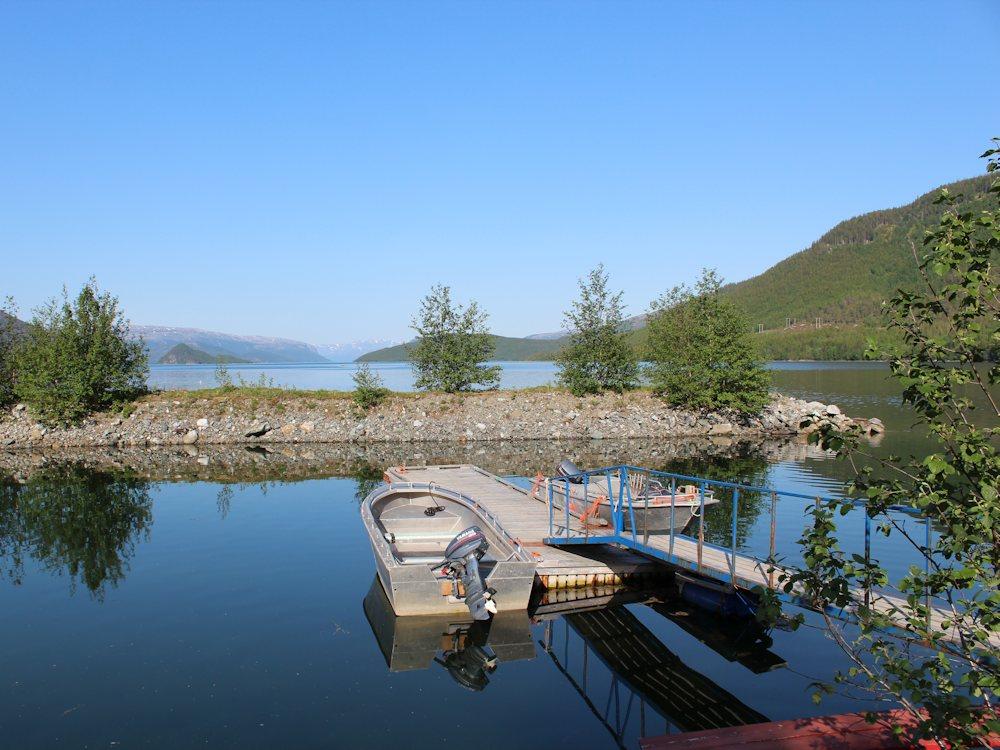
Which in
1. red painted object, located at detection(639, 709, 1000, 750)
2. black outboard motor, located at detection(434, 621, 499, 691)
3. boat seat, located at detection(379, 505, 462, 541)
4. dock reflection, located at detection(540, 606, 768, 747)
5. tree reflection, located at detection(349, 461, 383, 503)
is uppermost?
boat seat, located at detection(379, 505, 462, 541)

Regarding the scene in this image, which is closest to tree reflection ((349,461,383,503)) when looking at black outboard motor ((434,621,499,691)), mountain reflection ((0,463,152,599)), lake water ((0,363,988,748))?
lake water ((0,363,988,748))

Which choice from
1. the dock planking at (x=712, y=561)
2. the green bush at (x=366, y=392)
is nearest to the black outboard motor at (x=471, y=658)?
the dock planking at (x=712, y=561)

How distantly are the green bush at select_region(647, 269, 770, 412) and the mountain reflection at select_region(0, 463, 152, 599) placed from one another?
1068 inches

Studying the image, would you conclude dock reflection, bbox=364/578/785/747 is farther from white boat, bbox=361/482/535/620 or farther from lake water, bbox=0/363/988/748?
white boat, bbox=361/482/535/620

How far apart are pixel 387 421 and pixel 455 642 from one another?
26.9 metres

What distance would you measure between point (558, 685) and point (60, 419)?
A: 35694 mm

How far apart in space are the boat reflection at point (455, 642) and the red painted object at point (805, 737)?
3582 millimetres

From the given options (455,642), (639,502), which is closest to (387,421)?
(639,502)

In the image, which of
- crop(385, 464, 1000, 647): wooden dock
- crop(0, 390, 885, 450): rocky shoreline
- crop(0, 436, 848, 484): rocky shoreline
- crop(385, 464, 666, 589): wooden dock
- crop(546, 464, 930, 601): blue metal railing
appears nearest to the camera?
crop(385, 464, 1000, 647): wooden dock

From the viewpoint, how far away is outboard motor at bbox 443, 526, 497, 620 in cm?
1116

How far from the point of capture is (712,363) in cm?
3903

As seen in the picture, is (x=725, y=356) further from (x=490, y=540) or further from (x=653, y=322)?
(x=490, y=540)

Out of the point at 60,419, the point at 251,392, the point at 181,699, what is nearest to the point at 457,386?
the point at 251,392

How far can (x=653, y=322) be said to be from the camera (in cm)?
4331
